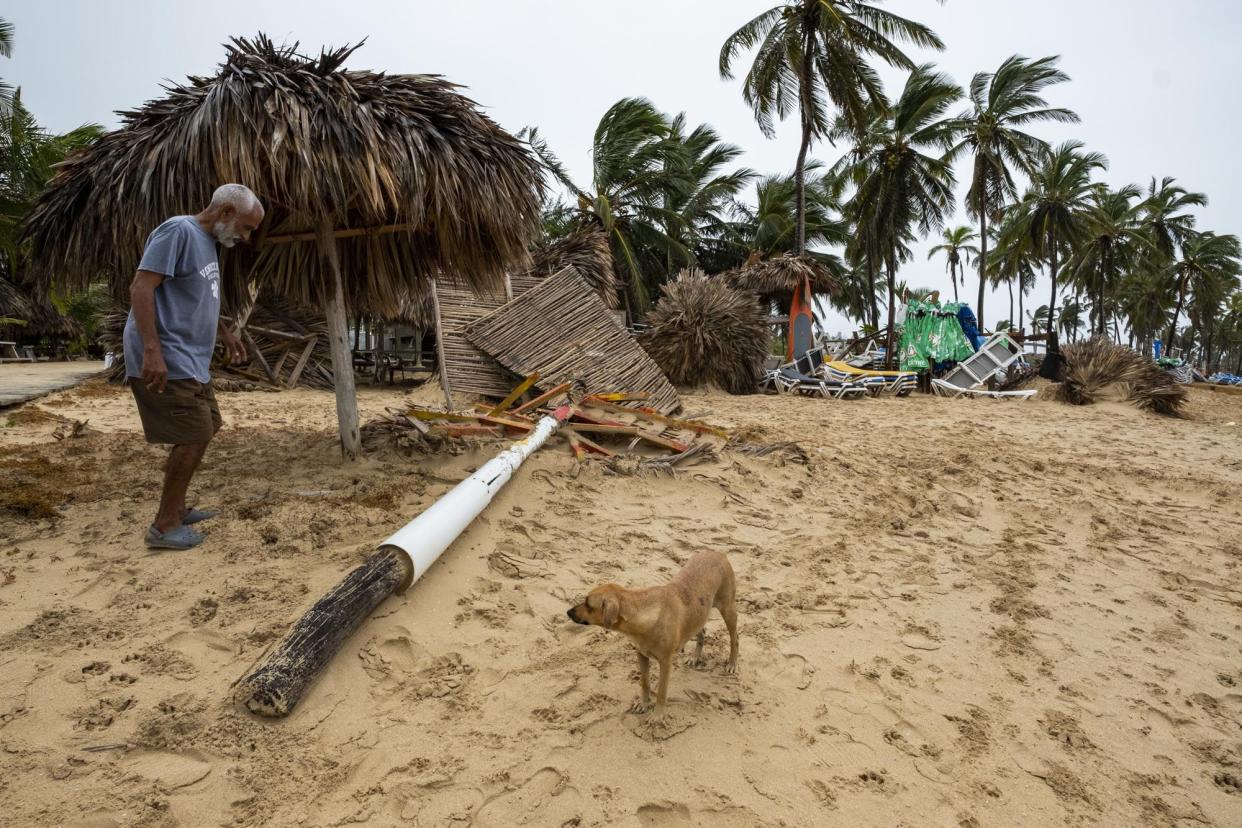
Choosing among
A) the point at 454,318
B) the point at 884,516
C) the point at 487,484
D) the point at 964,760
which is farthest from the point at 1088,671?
the point at 454,318

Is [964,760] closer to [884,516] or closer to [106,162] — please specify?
[884,516]

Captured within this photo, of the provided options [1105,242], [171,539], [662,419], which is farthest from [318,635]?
[1105,242]

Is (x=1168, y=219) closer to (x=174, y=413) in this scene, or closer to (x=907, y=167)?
(x=907, y=167)

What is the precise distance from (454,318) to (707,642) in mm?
8045

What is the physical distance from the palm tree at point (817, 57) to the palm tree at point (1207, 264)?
92.4ft

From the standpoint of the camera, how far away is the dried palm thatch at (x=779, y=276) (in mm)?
16406

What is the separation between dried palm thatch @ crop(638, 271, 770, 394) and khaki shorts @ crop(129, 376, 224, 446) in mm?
10889

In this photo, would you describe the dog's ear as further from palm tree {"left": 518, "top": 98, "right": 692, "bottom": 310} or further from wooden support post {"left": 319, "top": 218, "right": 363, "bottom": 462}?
palm tree {"left": 518, "top": 98, "right": 692, "bottom": 310}

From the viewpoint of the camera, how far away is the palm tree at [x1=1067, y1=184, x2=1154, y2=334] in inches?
1115

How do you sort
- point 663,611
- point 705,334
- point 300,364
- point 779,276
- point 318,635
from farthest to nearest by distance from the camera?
point 779,276
point 705,334
point 300,364
point 318,635
point 663,611

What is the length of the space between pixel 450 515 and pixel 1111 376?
13692 mm

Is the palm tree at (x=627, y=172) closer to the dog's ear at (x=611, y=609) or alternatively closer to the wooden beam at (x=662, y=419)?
the wooden beam at (x=662, y=419)

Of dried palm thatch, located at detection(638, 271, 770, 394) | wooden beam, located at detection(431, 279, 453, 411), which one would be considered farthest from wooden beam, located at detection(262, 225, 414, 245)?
dried palm thatch, located at detection(638, 271, 770, 394)

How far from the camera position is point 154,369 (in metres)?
2.91
